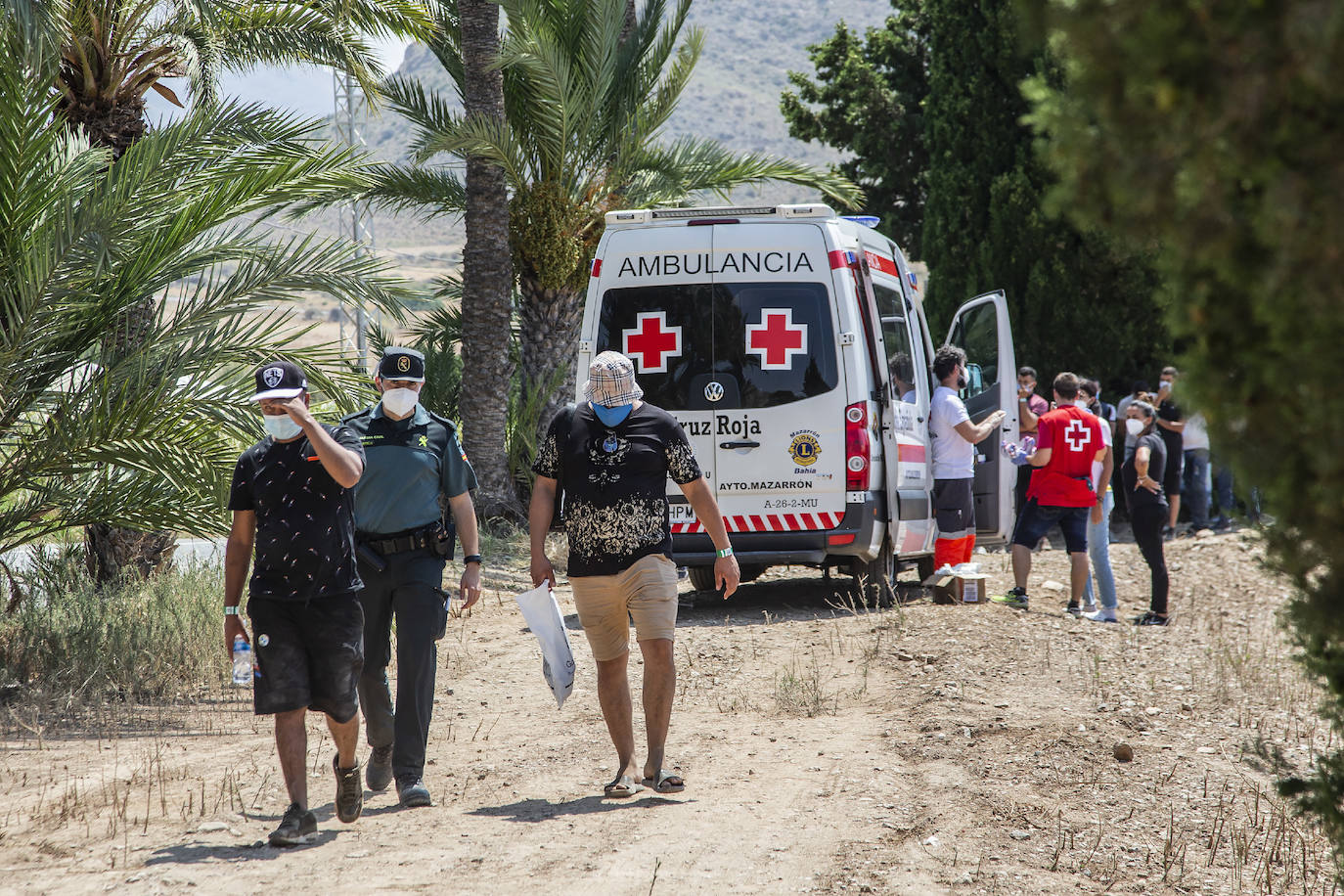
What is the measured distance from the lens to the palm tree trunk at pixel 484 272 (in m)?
13.5

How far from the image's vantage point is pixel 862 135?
22.0 meters

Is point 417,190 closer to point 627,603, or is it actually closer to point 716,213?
point 716,213

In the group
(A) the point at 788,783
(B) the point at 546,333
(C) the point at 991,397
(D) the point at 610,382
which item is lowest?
(A) the point at 788,783

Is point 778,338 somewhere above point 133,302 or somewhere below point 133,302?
below

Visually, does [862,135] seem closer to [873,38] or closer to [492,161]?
[873,38]

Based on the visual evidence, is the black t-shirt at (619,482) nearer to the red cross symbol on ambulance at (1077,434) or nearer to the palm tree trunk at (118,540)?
the red cross symbol on ambulance at (1077,434)

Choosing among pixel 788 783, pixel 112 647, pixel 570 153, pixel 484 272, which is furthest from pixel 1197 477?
pixel 112 647

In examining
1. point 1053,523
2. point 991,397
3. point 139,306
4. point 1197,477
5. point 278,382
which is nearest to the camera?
point 278,382

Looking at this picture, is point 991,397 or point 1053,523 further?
point 991,397

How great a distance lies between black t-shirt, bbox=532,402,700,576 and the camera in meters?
5.19

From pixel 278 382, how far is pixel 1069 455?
257 inches

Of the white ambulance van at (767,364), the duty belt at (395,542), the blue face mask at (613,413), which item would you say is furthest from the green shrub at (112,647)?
the blue face mask at (613,413)

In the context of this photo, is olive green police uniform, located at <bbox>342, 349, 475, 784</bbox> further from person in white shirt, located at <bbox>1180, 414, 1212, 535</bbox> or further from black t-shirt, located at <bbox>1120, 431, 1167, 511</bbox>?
person in white shirt, located at <bbox>1180, 414, 1212, 535</bbox>

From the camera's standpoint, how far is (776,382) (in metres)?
9.08
